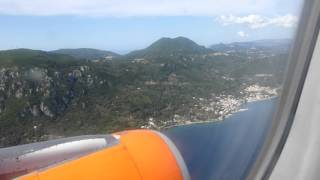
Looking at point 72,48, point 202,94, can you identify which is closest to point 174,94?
point 202,94

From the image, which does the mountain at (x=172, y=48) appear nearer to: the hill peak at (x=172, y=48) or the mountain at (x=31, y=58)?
the hill peak at (x=172, y=48)

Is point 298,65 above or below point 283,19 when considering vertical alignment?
below

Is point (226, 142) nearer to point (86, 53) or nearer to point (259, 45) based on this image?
point (259, 45)

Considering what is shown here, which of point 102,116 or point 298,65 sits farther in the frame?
point 102,116

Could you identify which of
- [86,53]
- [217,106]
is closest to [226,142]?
[217,106]

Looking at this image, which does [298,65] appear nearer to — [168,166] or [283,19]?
[283,19]

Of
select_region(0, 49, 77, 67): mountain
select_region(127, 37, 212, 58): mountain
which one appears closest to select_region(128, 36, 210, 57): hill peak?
select_region(127, 37, 212, 58): mountain
